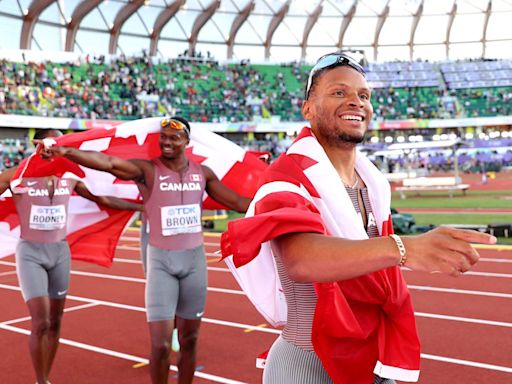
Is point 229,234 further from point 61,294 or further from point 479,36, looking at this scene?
point 479,36

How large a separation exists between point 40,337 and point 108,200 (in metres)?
1.64

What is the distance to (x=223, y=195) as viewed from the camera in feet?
15.4

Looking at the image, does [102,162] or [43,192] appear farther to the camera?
[43,192]

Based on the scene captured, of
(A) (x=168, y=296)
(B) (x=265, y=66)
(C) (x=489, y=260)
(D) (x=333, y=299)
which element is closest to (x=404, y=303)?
(D) (x=333, y=299)

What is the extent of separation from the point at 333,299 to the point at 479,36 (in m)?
70.7

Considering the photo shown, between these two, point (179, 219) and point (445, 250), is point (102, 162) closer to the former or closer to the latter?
point (179, 219)

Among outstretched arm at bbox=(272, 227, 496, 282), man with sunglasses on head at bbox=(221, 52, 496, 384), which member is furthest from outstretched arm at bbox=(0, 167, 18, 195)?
outstretched arm at bbox=(272, 227, 496, 282)

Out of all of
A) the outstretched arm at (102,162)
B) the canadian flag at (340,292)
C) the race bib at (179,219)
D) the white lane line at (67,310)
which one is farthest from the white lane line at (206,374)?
the canadian flag at (340,292)

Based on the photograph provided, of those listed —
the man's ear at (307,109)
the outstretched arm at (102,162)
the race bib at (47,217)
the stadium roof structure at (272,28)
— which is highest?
the stadium roof structure at (272,28)

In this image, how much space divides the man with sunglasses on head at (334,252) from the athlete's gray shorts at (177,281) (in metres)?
2.07

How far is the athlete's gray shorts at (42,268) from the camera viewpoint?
5.00 metres

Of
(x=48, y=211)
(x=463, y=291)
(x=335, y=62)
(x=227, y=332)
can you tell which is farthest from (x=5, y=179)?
(x=463, y=291)

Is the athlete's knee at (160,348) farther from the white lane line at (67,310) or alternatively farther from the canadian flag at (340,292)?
the white lane line at (67,310)

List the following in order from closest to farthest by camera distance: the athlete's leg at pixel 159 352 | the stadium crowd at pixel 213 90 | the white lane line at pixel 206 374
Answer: the athlete's leg at pixel 159 352
the white lane line at pixel 206 374
the stadium crowd at pixel 213 90
